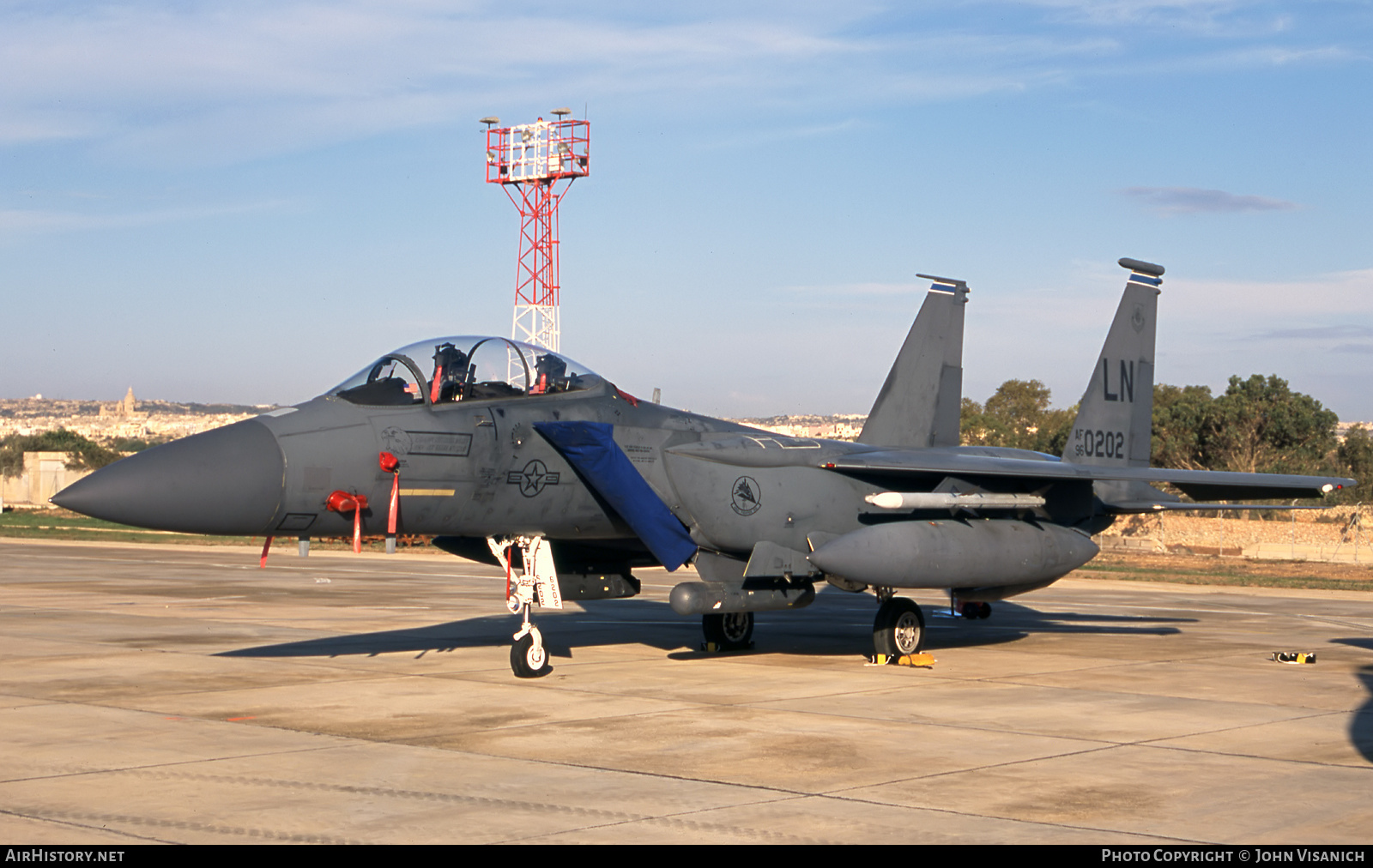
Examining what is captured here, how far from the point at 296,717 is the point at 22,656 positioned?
5.18m

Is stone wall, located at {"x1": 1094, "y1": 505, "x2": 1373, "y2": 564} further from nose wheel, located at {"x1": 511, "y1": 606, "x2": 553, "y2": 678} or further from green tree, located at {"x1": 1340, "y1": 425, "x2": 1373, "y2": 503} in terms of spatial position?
nose wheel, located at {"x1": 511, "y1": 606, "x2": 553, "y2": 678}

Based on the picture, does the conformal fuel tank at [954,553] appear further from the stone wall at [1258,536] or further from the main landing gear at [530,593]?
the stone wall at [1258,536]

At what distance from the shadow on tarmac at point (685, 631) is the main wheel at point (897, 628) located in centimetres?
100

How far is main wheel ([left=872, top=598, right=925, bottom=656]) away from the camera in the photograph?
13.3 metres

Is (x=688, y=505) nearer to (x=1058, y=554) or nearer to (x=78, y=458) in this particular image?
(x=1058, y=554)

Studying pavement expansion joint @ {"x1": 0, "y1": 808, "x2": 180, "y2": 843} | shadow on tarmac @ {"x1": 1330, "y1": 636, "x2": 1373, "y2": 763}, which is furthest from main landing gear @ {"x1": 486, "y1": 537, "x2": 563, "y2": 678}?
shadow on tarmac @ {"x1": 1330, "y1": 636, "x2": 1373, "y2": 763}

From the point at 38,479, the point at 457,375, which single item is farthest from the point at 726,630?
the point at 38,479

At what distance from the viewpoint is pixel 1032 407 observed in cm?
9406

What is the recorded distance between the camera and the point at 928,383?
56.1 ft

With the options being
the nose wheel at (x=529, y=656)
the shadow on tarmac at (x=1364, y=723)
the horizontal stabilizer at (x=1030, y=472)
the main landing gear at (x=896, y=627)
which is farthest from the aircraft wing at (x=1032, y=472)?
the nose wheel at (x=529, y=656)

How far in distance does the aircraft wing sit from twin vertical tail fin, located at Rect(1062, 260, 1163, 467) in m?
2.03

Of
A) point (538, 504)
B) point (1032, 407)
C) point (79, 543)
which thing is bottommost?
point (79, 543)

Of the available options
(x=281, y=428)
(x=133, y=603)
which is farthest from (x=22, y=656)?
(x=133, y=603)

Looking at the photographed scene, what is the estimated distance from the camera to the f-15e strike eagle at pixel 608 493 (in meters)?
9.80
